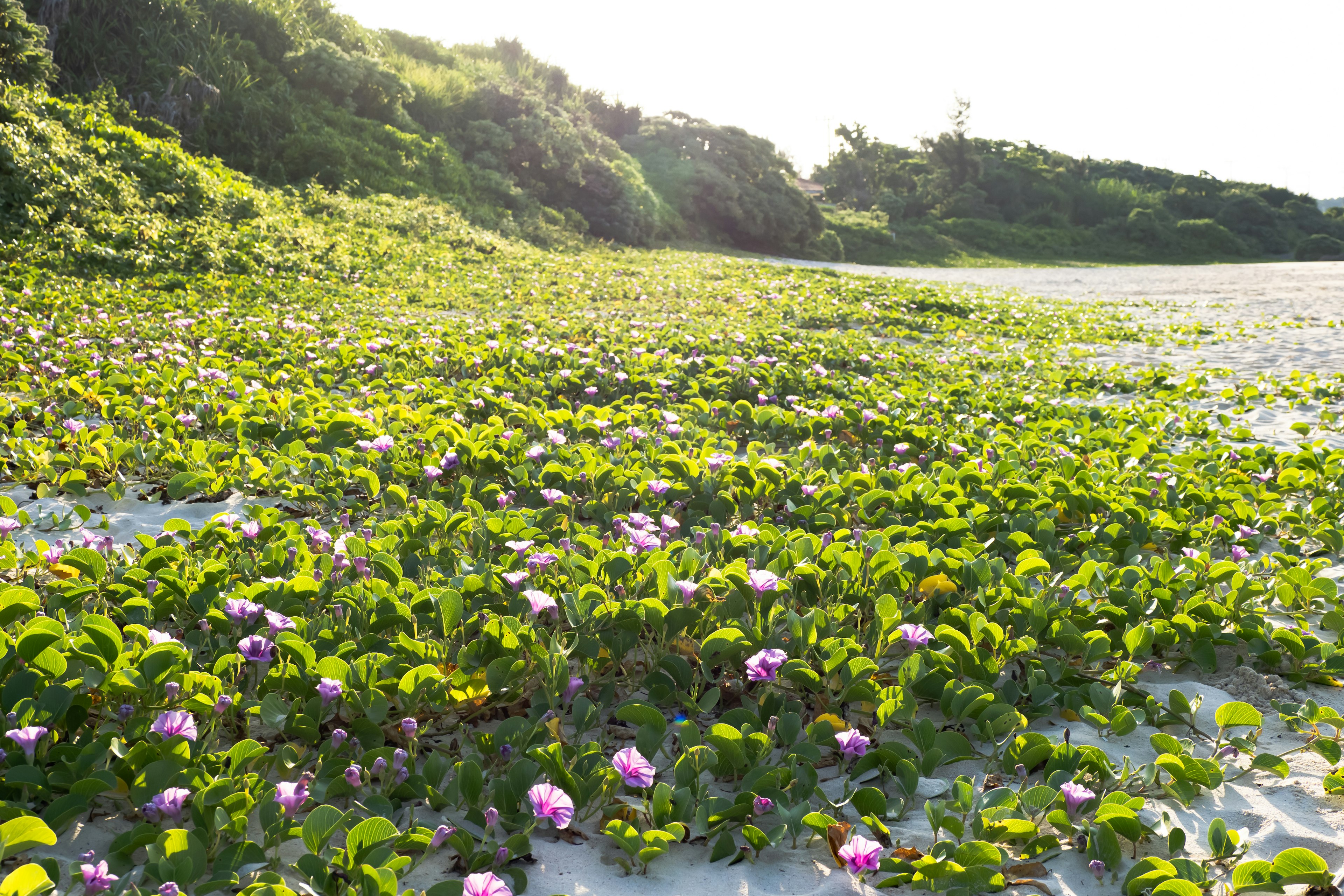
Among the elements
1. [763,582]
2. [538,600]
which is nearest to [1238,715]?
[763,582]

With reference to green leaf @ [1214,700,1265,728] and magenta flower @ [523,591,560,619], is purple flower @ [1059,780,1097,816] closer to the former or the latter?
green leaf @ [1214,700,1265,728]

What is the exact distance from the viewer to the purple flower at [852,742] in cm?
235

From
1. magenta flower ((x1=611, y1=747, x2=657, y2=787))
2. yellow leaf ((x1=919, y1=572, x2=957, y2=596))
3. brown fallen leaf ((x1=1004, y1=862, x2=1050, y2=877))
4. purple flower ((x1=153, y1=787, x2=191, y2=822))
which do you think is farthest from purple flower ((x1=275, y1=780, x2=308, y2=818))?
yellow leaf ((x1=919, y1=572, x2=957, y2=596))

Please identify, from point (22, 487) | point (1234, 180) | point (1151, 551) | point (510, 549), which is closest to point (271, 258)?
point (22, 487)

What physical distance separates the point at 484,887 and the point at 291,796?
23.5 inches

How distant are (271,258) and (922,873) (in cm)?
1229

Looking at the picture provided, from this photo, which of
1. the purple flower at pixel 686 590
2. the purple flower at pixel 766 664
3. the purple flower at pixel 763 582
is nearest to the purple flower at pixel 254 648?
the purple flower at pixel 686 590

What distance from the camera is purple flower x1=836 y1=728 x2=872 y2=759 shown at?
2.35m

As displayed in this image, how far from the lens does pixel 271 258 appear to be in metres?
11.6

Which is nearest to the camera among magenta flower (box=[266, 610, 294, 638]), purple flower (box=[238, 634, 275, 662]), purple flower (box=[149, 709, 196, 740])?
purple flower (box=[149, 709, 196, 740])

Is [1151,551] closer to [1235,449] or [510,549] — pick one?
[1235,449]

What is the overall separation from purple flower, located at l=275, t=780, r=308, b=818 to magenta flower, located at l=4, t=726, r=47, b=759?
65 centimetres

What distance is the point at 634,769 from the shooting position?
2.21m

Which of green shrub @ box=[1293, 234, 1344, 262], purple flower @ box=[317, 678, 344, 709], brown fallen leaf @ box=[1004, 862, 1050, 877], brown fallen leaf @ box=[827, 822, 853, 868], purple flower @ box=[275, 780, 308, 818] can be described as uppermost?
green shrub @ box=[1293, 234, 1344, 262]
